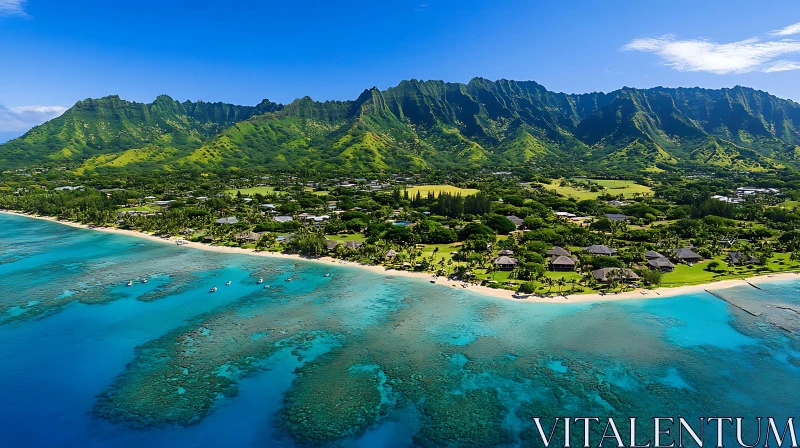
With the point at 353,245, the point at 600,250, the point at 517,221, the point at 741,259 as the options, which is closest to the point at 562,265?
the point at 600,250

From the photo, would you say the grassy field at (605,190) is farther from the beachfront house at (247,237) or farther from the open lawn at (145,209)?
the open lawn at (145,209)

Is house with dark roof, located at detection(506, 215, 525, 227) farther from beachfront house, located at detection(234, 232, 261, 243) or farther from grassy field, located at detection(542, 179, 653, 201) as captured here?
grassy field, located at detection(542, 179, 653, 201)

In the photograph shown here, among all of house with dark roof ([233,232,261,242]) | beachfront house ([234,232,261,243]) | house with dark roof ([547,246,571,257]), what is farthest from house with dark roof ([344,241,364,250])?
house with dark roof ([547,246,571,257])

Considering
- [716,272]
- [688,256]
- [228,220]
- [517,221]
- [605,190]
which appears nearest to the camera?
[716,272]

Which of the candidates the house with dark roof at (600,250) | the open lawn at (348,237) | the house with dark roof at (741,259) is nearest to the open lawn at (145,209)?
the open lawn at (348,237)

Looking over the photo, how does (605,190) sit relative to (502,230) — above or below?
above

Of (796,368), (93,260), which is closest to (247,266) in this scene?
(93,260)

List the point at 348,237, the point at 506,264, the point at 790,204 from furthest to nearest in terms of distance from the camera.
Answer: the point at 790,204 < the point at 348,237 < the point at 506,264

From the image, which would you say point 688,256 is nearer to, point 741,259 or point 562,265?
point 741,259
